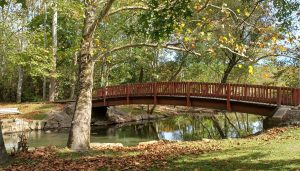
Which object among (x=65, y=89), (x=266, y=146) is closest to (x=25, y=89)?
(x=65, y=89)

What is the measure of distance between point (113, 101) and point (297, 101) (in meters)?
17.3

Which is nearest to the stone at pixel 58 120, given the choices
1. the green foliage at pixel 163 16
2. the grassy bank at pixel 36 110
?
the grassy bank at pixel 36 110

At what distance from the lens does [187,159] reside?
9.15m

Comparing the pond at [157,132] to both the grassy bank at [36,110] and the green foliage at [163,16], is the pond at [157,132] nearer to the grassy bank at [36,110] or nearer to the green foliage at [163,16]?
the grassy bank at [36,110]

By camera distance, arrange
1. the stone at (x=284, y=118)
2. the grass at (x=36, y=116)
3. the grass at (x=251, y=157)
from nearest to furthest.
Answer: the grass at (x=251, y=157), the stone at (x=284, y=118), the grass at (x=36, y=116)

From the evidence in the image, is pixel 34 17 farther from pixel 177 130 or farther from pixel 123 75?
pixel 177 130

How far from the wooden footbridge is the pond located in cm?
231

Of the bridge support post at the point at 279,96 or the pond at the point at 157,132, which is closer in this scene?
the bridge support post at the point at 279,96

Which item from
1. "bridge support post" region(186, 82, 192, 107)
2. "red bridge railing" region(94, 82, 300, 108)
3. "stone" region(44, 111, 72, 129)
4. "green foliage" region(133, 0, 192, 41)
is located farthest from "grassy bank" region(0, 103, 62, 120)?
"green foliage" region(133, 0, 192, 41)

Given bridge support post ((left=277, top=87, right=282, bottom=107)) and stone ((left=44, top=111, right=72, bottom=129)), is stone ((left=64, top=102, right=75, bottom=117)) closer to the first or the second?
stone ((left=44, top=111, right=72, bottom=129))

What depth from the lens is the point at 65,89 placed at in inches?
1741

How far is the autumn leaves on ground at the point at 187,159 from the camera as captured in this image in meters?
8.15

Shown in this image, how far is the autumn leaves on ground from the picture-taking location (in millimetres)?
8148

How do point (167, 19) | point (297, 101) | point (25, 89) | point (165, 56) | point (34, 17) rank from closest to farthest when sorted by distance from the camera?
1. point (167, 19)
2. point (297, 101)
3. point (34, 17)
4. point (25, 89)
5. point (165, 56)
